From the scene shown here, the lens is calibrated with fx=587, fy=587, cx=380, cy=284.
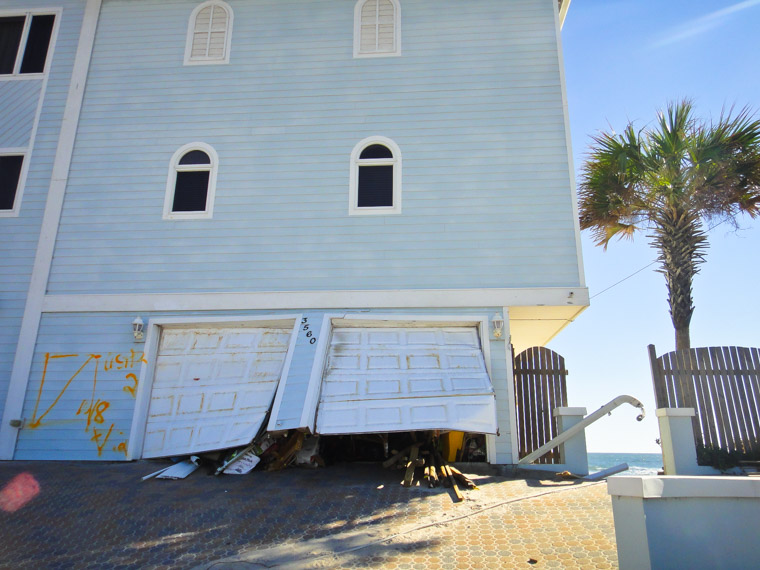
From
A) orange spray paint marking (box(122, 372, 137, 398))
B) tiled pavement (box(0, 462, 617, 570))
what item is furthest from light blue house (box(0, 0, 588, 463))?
tiled pavement (box(0, 462, 617, 570))

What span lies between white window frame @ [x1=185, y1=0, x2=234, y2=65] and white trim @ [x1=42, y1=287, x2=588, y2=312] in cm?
469

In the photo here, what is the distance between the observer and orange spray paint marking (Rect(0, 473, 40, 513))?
6715 mm

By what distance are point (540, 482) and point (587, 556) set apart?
3.05 m

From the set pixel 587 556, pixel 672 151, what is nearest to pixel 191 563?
pixel 587 556

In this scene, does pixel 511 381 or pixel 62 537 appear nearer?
pixel 62 537

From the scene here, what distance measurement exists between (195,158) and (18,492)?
20.1 ft

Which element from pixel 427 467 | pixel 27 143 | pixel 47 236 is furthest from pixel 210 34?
pixel 427 467

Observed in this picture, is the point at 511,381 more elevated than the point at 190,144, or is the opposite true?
the point at 190,144

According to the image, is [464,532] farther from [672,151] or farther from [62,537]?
[672,151]

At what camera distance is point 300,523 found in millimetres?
5770

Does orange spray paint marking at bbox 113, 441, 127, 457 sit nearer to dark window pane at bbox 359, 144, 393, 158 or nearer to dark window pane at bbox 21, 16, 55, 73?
dark window pane at bbox 359, 144, 393, 158

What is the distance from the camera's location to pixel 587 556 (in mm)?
4680

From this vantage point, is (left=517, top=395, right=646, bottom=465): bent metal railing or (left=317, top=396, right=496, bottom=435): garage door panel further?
(left=517, top=395, right=646, bottom=465): bent metal railing

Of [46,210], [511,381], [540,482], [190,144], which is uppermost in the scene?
[190,144]
